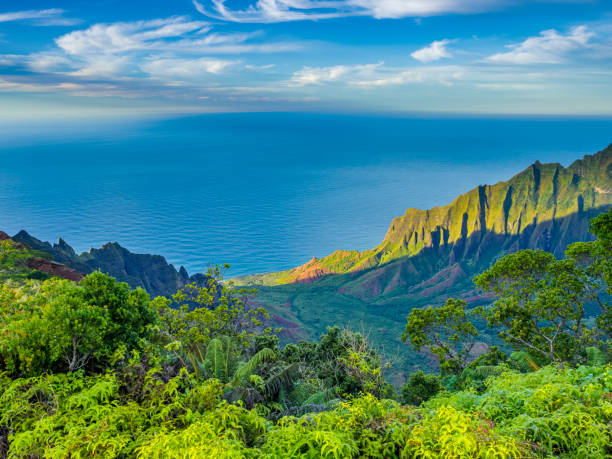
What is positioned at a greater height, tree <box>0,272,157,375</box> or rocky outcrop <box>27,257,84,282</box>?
tree <box>0,272,157,375</box>

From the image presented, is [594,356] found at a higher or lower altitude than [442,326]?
higher

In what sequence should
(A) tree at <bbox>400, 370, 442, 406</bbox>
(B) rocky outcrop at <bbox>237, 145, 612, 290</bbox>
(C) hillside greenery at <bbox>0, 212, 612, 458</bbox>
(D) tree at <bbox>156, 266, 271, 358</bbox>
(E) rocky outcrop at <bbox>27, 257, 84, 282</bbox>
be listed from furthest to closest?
(B) rocky outcrop at <bbox>237, 145, 612, 290</bbox>, (E) rocky outcrop at <bbox>27, 257, 84, 282</bbox>, (A) tree at <bbox>400, 370, 442, 406</bbox>, (D) tree at <bbox>156, 266, 271, 358</bbox>, (C) hillside greenery at <bbox>0, 212, 612, 458</bbox>

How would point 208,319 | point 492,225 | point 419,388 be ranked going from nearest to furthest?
point 208,319 → point 419,388 → point 492,225

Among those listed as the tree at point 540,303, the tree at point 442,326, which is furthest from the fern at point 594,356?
the tree at point 442,326

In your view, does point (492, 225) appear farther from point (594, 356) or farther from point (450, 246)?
point (594, 356)

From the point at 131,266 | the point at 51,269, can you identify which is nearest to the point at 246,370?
the point at 51,269

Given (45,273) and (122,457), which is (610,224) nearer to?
(122,457)

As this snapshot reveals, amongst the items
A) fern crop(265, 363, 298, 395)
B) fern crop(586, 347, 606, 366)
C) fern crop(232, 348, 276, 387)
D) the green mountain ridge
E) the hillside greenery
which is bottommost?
the green mountain ridge

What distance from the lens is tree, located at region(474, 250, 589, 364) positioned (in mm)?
17328

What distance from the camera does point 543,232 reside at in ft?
405

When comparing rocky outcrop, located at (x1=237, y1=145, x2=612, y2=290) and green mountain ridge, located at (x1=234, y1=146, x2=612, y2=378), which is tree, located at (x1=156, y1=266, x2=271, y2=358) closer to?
green mountain ridge, located at (x1=234, y1=146, x2=612, y2=378)

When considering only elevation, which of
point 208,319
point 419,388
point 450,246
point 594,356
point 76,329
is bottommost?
point 450,246

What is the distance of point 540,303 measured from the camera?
17.8m

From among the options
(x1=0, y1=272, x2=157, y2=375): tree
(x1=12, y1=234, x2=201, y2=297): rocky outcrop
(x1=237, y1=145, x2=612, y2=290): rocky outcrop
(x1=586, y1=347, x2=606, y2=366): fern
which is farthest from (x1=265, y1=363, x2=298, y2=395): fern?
(x1=237, y1=145, x2=612, y2=290): rocky outcrop
